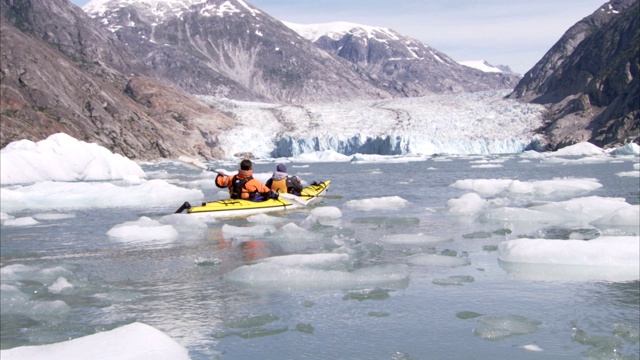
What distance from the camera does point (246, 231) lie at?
12969 millimetres

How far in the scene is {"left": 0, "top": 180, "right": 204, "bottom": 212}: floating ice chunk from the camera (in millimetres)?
19781

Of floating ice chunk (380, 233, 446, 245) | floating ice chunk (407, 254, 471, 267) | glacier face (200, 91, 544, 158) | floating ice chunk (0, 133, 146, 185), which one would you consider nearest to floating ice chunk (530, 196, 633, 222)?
floating ice chunk (380, 233, 446, 245)

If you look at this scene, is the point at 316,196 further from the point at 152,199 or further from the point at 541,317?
the point at 541,317

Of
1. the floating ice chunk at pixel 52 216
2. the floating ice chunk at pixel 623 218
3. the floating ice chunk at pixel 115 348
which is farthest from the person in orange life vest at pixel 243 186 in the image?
the floating ice chunk at pixel 115 348

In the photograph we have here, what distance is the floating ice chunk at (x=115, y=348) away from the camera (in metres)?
4.92

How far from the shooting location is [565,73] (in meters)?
87.6

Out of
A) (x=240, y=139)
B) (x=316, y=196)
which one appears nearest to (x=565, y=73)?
(x=240, y=139)

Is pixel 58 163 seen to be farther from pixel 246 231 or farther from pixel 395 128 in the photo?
pixel 395 128

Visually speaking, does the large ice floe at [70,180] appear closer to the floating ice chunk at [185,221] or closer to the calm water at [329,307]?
the floating ice chunk at [185,221]

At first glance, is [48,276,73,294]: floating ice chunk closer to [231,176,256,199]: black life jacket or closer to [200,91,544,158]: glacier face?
[231,176,256,199]: black life jacket

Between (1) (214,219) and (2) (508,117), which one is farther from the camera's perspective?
(2) (508,117)

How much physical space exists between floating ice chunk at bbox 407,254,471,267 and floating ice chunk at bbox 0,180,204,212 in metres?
12.2

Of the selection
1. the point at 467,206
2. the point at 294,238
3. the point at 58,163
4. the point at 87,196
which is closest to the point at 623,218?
the point at 467,206

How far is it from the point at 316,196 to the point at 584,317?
44.3 feet
